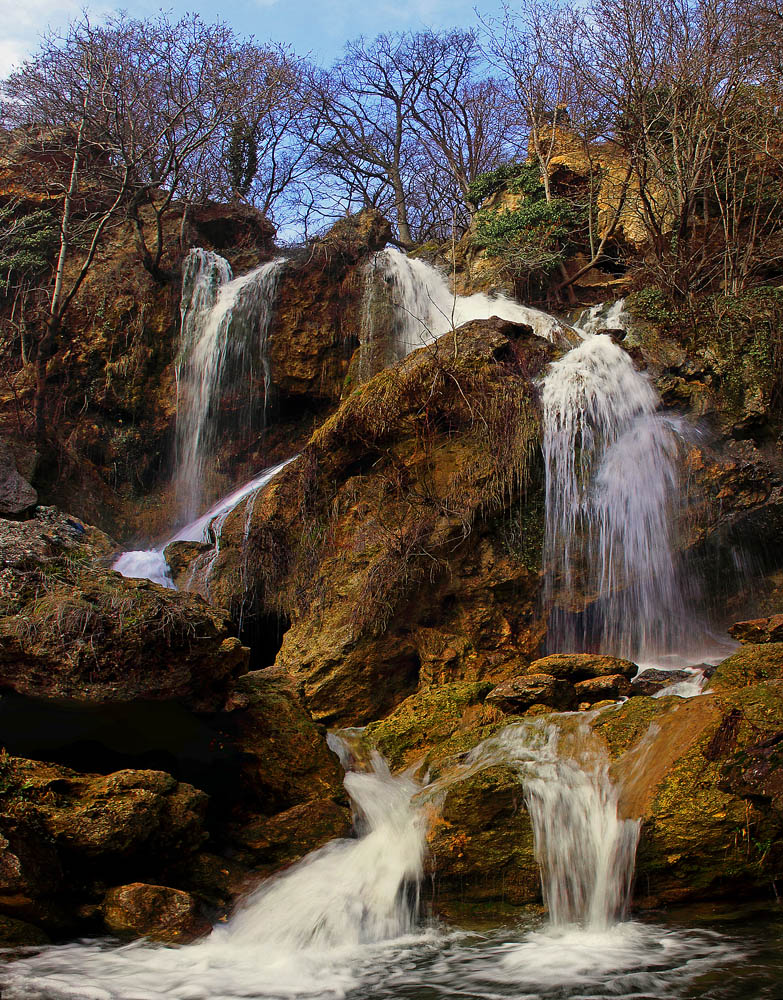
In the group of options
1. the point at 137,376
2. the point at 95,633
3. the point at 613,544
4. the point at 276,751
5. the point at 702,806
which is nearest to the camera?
the point at 702,806

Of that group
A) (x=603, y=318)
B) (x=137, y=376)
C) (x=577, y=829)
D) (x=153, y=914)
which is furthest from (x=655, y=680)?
(x=137, y=376)

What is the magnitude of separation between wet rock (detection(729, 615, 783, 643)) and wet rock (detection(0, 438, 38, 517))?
32.4 feet

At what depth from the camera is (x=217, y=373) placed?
14711 mm

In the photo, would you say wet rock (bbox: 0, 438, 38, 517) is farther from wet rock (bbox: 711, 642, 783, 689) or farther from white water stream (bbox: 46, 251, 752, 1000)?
wet rock (bbox: 711, 642, 783, 689)

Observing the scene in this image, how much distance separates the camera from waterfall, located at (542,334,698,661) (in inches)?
353

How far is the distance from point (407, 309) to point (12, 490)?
25.5 feet

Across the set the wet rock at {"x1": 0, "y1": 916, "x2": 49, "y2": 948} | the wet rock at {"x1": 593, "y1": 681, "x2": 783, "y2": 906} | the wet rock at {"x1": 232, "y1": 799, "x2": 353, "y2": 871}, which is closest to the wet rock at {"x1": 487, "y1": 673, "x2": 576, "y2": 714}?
the wet rock at {"x1": 593, "y1": 681, "x2": 783, "y2": 906}

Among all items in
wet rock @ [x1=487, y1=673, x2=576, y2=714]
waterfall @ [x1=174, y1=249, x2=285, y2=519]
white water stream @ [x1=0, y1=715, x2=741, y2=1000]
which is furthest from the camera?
waterfall @ [x1=174, y1=249, x2=285, y2=519]

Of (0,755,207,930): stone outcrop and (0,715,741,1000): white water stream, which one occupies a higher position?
(0,755,207,930): stone outcrop

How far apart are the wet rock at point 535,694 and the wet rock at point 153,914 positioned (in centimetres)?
308

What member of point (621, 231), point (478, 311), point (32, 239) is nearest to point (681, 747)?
point (478, 311)

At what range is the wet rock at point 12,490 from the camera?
11367 mm

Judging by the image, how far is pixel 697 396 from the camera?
993 cm

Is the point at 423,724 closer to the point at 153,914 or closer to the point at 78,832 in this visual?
the point at 153,914
